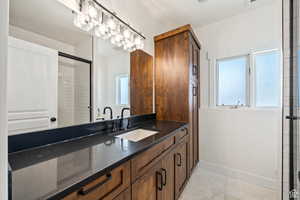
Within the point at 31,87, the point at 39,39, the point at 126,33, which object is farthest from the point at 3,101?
the point at 126,33

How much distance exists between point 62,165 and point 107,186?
0.24 meters

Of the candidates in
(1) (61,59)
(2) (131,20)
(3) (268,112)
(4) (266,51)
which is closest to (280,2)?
(4) (266,51)

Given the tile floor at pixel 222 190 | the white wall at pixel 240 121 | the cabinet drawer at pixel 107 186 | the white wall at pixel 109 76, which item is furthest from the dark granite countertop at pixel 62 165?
the white wall at pixel 240 121

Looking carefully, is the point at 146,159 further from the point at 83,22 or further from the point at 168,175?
the point at 83,22

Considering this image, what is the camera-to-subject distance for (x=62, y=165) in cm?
68

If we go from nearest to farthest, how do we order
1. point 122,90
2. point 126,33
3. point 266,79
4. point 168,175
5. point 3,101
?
point 3,101 → point 168,175 → point 126,33 → point 122,90 → point 266,79

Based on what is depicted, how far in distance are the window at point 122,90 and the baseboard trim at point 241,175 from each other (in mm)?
1804

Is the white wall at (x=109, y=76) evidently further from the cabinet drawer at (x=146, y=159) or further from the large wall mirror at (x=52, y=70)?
the cabinet drawer at (x=146, y=159)

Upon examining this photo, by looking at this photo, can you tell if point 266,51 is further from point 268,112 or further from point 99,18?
point 99,18

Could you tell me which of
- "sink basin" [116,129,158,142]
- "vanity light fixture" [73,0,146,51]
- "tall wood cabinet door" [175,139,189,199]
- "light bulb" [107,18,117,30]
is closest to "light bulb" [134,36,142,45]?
"vanity light fixture" [73,0,146,51]

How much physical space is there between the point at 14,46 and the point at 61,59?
0.93 ft

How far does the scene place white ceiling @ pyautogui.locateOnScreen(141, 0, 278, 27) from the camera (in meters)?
1.96

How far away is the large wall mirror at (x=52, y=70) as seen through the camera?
882mm

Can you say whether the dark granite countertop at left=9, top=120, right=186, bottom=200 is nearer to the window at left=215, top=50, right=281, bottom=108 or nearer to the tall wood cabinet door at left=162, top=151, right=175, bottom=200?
the tall wood cabinet door at left=162, top=151, right=175, bottom=200
